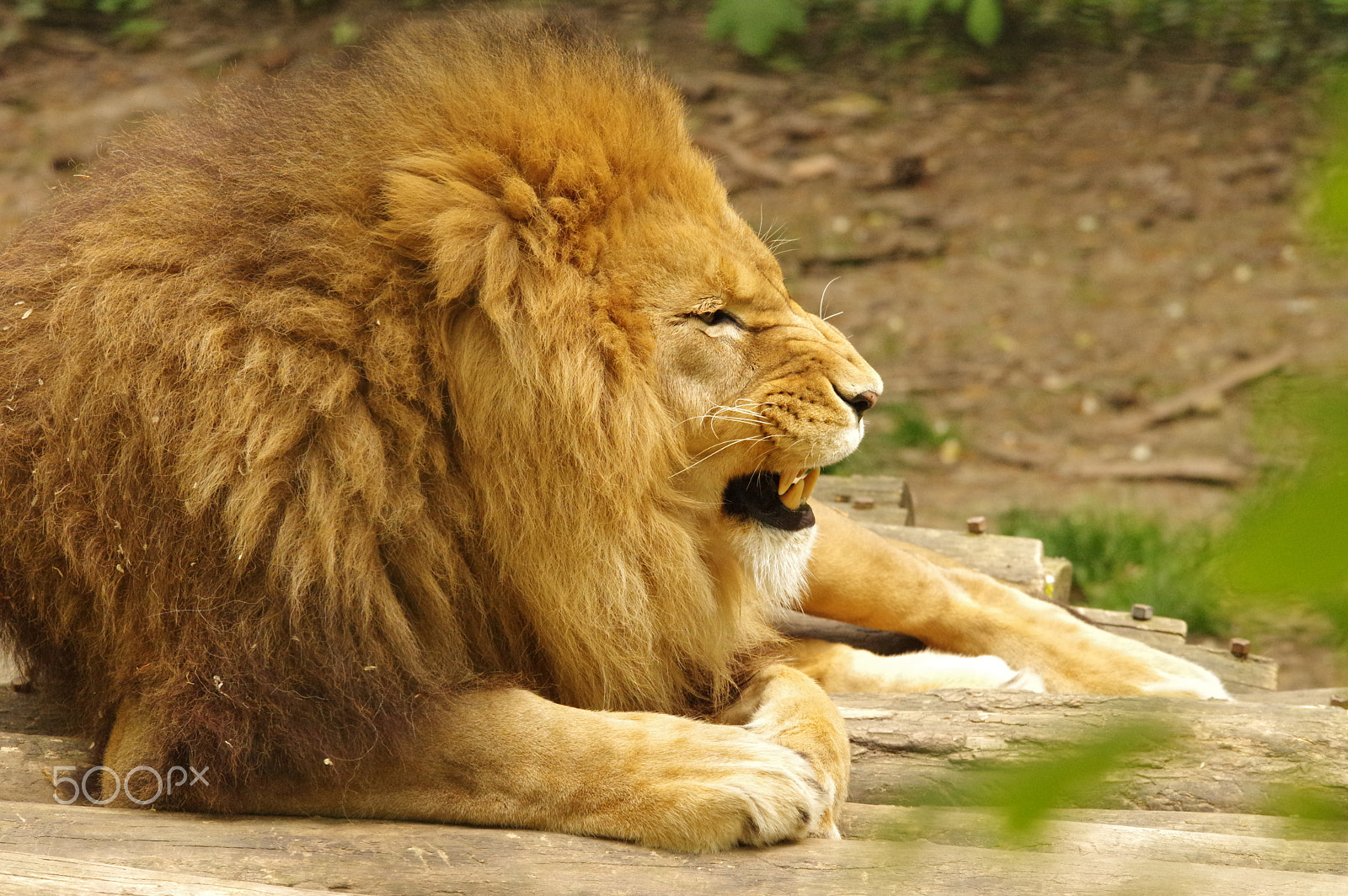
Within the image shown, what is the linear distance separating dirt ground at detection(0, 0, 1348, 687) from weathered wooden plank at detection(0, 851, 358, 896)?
160 inches

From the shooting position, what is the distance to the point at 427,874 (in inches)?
73.9

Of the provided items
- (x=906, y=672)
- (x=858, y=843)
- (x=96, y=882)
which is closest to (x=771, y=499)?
(x=906, y=672)

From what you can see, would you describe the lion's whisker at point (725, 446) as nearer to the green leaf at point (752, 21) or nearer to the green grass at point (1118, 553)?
the green grass at point (1118, 553)

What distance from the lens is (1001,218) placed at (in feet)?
24.2

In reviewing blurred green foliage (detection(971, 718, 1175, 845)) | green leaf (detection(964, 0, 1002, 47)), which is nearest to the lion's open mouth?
blurred green foliage (detection(971, 718, 1175, 845))

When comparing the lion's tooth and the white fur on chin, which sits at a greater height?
the lion's tooth

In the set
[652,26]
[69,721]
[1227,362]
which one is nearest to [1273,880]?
[69,721]

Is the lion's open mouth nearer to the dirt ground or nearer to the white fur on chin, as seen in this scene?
the white fur on chin

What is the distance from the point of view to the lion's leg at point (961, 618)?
311 cm

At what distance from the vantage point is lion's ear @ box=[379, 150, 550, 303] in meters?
2.18

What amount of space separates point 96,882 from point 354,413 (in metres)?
0.78

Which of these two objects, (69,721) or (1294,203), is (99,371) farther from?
(1294,203)

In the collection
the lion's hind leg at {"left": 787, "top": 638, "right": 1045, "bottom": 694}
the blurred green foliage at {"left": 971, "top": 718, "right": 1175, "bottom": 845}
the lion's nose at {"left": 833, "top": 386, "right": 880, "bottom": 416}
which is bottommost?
the lion's hind leg at {"left": 787, "top": 638, "right": 1045, "bottom": 694}

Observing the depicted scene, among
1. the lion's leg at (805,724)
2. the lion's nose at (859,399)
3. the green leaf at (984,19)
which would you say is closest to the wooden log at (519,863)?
the lion's leg at (805,724)
